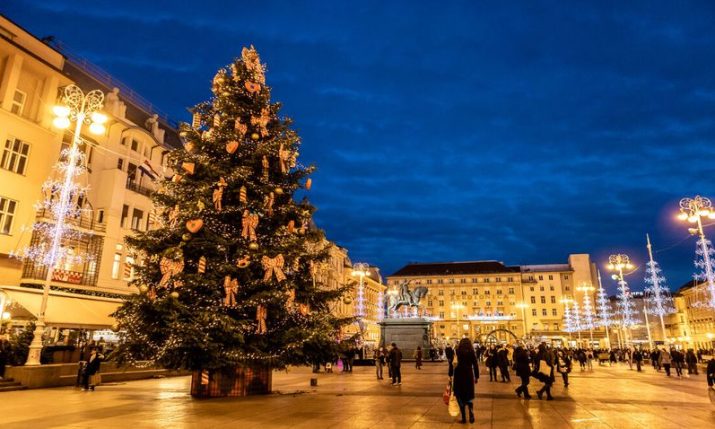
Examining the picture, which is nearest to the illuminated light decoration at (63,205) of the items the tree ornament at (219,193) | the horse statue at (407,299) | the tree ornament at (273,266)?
the tree ornament at (219,193)

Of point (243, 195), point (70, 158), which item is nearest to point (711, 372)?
point (243, 195)

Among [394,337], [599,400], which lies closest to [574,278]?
[394,337]

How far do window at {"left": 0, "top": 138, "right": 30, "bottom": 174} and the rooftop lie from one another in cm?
12175

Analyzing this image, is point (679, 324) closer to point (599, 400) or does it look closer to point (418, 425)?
point (599, 400)

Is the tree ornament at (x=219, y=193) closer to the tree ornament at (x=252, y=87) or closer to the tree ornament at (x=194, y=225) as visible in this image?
the tree ornament at (x=194, y=225)

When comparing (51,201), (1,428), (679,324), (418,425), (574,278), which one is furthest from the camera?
(574,278)

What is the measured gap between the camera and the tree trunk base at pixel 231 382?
48.2ft

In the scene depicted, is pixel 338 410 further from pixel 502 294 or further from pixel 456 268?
pixel 456 268

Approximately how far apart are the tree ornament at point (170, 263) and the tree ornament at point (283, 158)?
4.77 meters

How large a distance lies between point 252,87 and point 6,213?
16.4m

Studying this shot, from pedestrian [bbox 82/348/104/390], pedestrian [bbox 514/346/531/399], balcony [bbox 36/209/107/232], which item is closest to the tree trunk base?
pedestrian [bbox 82/348/104/390]

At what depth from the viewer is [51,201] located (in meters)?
25.1

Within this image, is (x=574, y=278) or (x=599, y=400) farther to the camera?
(x=574, y=278)

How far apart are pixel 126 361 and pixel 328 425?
723cm
